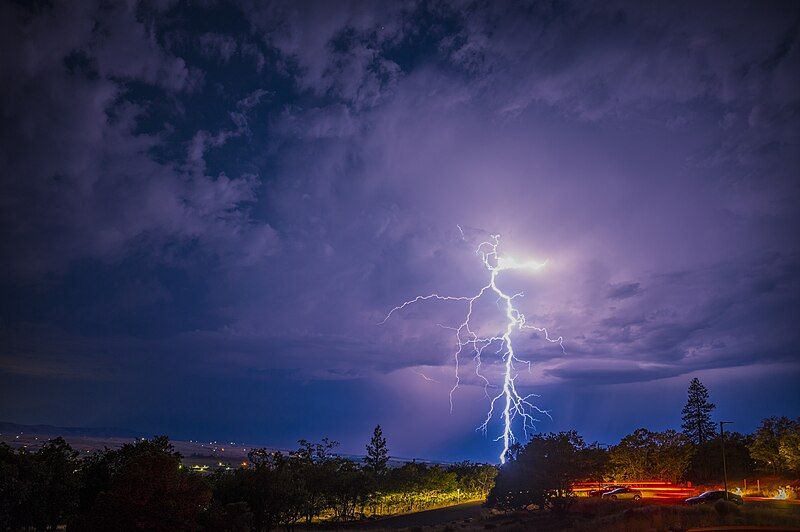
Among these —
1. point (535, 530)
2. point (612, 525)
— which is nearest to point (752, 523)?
point (612, 525)

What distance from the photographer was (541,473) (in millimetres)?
32094

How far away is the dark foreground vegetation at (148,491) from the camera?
1666 cm

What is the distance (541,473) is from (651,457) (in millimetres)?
24991

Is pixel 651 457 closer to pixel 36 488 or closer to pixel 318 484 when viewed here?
pixel 318 484

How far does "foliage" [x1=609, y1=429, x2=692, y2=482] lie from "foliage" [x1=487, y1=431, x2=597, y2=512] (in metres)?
19.4

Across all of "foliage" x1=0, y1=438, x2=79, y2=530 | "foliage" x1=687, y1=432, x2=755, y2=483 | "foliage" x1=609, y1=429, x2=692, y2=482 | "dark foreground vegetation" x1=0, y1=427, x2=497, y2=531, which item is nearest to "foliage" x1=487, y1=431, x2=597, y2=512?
"dark foreground vegetation" x1=0, y1=427, x2=497, y2=531

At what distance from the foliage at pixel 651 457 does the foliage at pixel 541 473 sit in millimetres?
19363

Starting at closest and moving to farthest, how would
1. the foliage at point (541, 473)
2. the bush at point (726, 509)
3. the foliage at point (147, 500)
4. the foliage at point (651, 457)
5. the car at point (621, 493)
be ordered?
1. the foliage at point (147, 500)
2. the bush at point (726, 509)
3. the foliage at point (541, 473)
4. the car at point (621, 493)
5. the foliage at point (651, 457)

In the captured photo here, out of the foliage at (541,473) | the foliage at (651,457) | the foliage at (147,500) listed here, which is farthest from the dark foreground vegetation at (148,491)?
the foliage at (651,457)

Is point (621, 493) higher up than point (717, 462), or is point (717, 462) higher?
point (717, 462)

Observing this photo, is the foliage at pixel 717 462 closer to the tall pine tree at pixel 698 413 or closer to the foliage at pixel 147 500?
the tall pine tree at pixel 698 413

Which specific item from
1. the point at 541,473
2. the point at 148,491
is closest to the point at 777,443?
the point at 541,473

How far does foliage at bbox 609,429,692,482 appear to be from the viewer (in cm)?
4875

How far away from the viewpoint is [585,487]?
Result: 5228 centimetres
